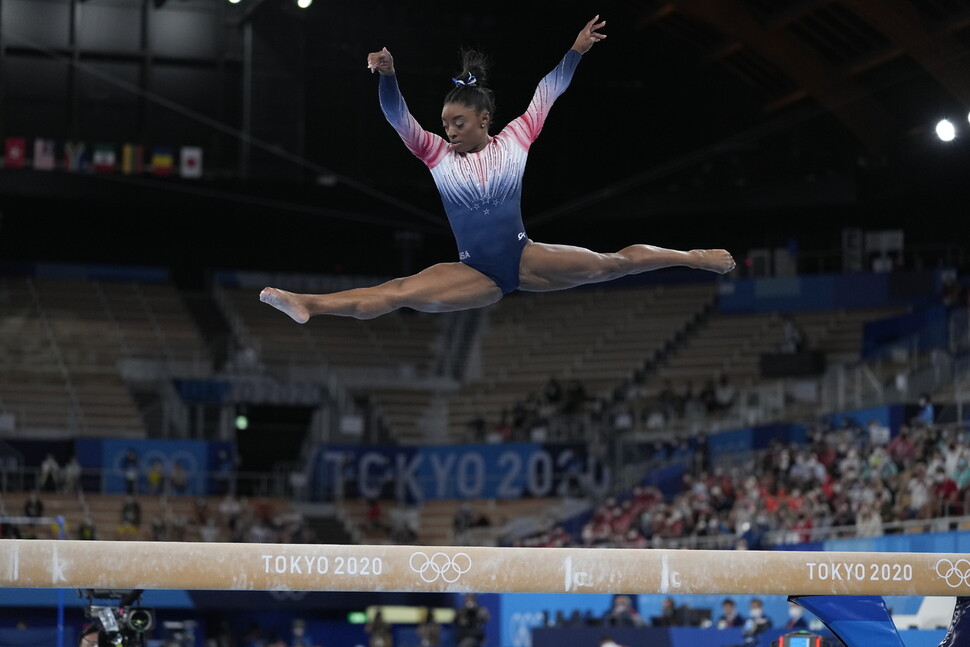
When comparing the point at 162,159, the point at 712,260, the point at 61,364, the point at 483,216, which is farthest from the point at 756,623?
the point at 162,159

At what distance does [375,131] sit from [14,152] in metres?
8.19

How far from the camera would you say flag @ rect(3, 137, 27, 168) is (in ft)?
96.0

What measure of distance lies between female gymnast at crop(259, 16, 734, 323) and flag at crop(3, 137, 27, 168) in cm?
2444

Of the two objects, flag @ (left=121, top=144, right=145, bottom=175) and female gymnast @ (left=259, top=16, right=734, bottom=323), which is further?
flag @ (left=121, top=144, right=145, bottom=175)

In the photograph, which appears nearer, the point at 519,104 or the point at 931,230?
the point at 931,230

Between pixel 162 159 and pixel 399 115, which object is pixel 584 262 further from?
pixel 162 159

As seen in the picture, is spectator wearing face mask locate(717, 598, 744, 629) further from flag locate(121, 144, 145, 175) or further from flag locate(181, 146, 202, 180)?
flag locate(121, 144, 145, 175)

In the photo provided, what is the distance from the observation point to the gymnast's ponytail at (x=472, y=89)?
7.00 meters

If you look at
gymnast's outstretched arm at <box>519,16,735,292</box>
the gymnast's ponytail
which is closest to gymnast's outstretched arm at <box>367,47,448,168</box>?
the gymnast's ponytail

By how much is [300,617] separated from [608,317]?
37.4 feet

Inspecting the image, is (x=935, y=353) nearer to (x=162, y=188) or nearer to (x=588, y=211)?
(x=588, y=211)

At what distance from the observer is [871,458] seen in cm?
1917

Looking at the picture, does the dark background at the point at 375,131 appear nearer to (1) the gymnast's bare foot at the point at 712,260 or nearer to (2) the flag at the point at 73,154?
(2) the flag at the point at 73,154

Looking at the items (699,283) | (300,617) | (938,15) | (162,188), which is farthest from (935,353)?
(162,188)
